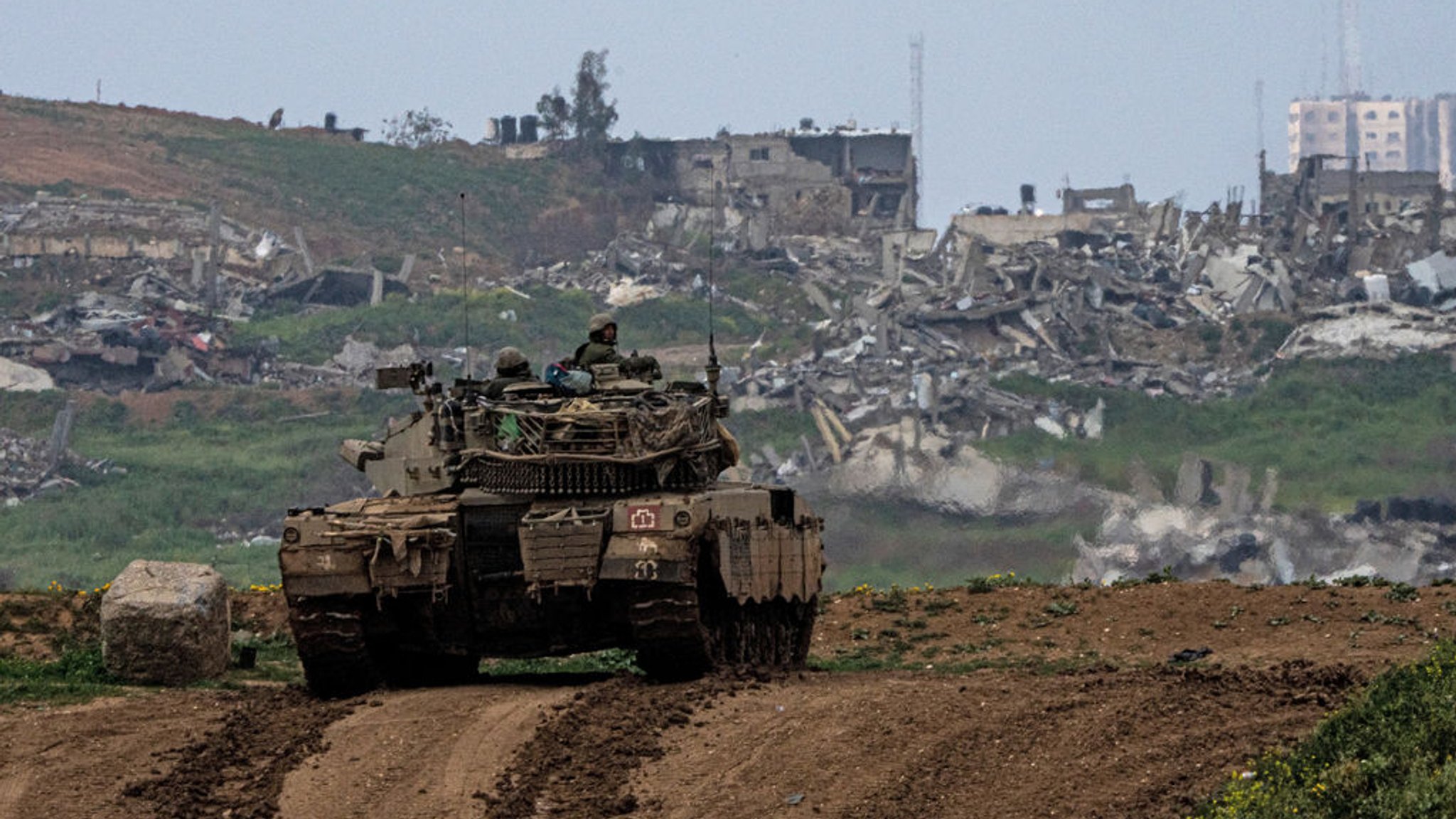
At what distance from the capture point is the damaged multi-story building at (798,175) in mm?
86438

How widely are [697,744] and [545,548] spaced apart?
3049mm

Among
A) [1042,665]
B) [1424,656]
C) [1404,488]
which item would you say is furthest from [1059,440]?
[1424,656]

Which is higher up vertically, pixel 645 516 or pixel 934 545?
pixel 645 516

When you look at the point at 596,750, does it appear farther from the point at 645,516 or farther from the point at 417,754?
the point at 645,516

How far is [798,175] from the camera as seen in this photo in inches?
3531

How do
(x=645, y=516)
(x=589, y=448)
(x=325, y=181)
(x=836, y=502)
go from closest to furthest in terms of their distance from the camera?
(x=645, y=516)
(x=589, y=448)
(x=836, y=502)
(x=325, y=181)

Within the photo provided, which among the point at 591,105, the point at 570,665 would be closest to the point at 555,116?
the point at 591,105

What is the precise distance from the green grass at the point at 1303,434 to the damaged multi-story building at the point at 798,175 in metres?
24.3

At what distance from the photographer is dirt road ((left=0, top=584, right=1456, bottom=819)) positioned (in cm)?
1563

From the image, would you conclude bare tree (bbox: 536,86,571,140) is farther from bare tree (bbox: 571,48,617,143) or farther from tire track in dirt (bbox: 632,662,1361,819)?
tire track in dirt (bbox: 632,662,1361,819)

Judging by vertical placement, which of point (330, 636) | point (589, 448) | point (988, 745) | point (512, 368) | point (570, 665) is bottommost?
point (570, 665)

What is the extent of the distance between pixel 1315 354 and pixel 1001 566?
20.9 metres

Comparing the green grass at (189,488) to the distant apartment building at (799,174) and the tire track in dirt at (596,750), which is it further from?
the tire track in dirt at (596,750)

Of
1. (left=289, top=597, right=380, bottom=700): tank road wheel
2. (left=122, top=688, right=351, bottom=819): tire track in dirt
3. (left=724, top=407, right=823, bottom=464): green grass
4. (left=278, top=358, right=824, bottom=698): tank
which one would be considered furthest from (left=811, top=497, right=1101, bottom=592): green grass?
(left=122, top=688, right=351, bottom=819): tire track in dirt
